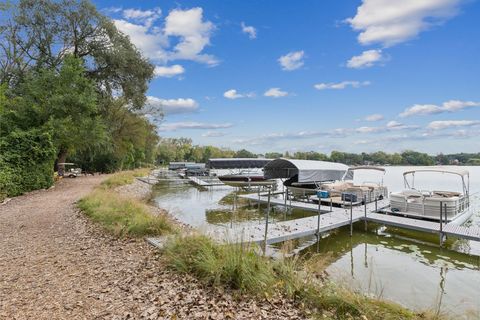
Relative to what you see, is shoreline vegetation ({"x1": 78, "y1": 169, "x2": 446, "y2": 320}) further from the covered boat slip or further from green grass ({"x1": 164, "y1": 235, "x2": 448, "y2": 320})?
the covered boat slip

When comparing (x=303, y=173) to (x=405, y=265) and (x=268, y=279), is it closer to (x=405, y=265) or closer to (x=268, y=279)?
(x=405, y=265)

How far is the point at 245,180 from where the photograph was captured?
27.5 m

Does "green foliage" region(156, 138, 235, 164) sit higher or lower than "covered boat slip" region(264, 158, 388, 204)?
higher

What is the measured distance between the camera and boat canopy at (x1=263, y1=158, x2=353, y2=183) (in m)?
18.5

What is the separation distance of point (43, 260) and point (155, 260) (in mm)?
2255

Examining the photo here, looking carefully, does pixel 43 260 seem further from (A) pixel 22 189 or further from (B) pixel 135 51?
(B) pixel 135 51

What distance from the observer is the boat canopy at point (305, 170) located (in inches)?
729

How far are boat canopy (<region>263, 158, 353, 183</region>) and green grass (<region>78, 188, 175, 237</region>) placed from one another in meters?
11.6

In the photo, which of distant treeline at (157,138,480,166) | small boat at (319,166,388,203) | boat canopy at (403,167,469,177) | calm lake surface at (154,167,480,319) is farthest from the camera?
distant treeline at (157,138,480,166)

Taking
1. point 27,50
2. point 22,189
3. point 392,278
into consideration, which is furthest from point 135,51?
point 392,278

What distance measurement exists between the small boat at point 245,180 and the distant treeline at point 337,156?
2182cm

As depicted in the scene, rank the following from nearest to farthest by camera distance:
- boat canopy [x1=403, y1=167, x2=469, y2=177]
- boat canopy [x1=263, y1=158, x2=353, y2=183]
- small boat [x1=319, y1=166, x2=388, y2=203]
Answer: boat canopy [x1=403, y1=167, x2=469, y2=177] → small boat [x1=319, y1=166, x2=388, y2=203] → boat canopy [x1=263, y1=158, x2=353, y2=183]

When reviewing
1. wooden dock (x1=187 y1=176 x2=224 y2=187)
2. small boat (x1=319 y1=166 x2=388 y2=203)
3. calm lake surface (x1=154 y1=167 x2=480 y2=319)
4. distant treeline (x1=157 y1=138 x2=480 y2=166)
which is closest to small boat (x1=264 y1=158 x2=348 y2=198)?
small boat (x1=319 y1=166 x2=388 y2=203)

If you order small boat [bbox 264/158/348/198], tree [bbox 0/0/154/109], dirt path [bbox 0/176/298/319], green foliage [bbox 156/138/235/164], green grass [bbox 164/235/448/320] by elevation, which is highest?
tree [bbox 0/0/154/109]
